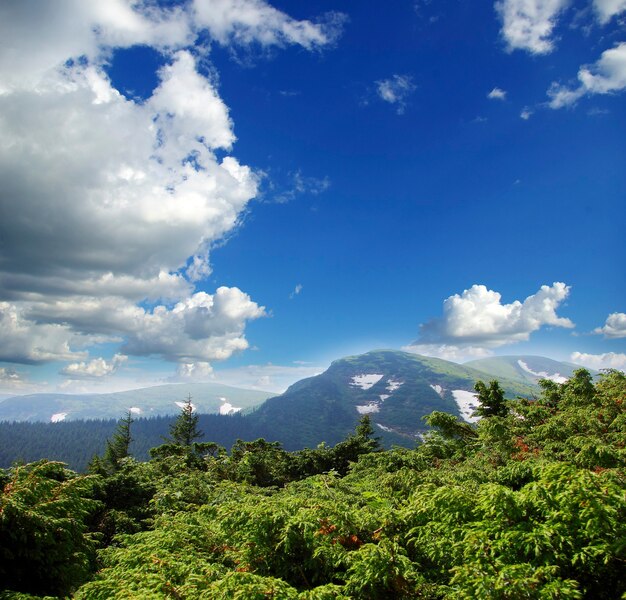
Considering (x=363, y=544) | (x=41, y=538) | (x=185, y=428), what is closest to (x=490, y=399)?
(x=363, y=544)

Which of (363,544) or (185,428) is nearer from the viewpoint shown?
(363,544)

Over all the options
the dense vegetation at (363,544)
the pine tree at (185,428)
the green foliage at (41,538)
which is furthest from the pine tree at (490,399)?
the pine tree at (185,428)

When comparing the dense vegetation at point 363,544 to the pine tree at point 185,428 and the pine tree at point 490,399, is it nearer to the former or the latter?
the pine tree at point 490,399

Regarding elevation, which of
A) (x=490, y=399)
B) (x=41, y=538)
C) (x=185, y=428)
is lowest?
(x=185, y=428)

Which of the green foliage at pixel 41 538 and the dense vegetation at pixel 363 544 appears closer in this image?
the dense vegetation at pixel 363 544

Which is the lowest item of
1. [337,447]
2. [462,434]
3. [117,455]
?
[117,455]

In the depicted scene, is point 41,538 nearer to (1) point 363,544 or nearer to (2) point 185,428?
(1) point 363,544

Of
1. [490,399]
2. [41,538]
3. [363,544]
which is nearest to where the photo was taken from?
[363,544]

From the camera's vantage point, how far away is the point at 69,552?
361 inches

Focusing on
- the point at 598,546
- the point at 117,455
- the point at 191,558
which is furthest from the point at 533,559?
the point at 117,455

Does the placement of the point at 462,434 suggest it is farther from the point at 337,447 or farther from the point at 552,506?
the point at 552,506

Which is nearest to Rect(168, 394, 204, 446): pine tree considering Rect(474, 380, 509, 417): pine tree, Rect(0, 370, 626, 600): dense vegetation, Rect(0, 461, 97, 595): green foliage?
Rect(474, 380, 509, 417): pine tree

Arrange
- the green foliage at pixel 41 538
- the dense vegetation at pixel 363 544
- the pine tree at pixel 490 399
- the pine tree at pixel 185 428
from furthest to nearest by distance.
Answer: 1. the pine tree at pixel 185 428
2. the pine tree at pixel 490 399
3. the green foliage at pixel 41 538
4. the dense vegetation at pixel 363 544

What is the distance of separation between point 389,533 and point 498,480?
15.3 ft
